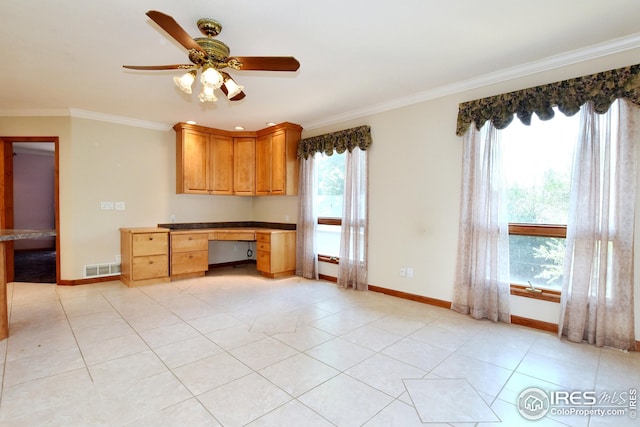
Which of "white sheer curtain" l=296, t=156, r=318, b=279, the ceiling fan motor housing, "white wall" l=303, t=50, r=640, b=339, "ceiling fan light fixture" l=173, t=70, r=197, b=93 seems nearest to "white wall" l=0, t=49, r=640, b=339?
"white wall" l=303, t=50, r=640, b=339

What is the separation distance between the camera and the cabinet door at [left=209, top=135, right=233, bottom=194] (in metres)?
5.42

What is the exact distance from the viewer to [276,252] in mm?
5023

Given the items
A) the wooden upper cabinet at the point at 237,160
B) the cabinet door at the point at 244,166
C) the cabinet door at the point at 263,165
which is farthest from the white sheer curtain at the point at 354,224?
the cabinet door at the point at 244,166

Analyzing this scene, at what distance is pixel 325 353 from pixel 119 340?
1.80 meters

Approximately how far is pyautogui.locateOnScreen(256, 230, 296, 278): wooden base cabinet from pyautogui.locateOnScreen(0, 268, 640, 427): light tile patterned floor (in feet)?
4.50

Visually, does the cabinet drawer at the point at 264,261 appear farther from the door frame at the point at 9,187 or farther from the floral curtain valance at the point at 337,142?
the door frame at the point at 9,187

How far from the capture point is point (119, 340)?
2.70m

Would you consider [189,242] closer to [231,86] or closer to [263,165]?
[263,165]

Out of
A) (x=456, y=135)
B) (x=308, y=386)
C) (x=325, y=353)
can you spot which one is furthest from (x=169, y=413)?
(x=456, y=135)

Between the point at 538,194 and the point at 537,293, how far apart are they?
957 millimetres

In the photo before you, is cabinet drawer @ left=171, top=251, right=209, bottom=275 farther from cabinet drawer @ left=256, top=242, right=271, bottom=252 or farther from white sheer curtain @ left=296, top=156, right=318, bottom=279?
white sheer curtain @ left=296, top=156, right=318, bottom=279

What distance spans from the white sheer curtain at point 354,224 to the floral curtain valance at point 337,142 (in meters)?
0.11

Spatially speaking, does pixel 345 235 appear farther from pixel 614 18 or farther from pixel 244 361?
pixel 614 18

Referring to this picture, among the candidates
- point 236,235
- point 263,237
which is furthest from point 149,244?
point 263,237
